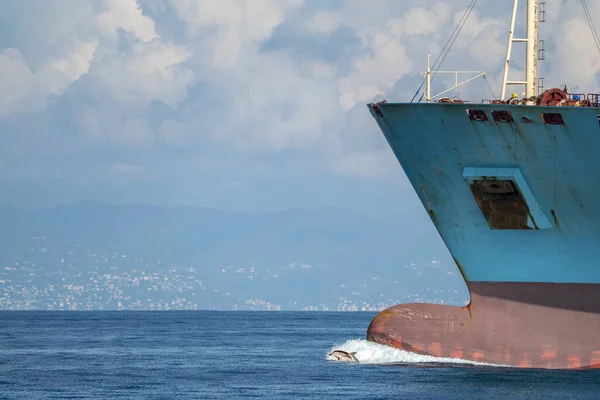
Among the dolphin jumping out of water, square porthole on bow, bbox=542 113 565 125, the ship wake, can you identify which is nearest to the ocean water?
the ship wake

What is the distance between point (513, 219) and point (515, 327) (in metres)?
4.21

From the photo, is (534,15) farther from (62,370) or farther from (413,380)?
(62,370)

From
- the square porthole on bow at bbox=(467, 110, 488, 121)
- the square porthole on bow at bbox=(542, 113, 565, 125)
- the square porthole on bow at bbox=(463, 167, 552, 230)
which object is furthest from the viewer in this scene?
the square porthole on bow at bbox=(463, 167, 552, 230)

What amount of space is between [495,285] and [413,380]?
5385 mm

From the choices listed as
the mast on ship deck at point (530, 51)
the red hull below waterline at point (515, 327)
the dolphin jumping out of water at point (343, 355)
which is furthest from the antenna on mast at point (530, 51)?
the dolphin jumping out of water at point (343, 355)

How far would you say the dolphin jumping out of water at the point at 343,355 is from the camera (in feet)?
168

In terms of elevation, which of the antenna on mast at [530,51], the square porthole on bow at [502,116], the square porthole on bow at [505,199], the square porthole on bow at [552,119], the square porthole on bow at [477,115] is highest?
the antenna on mast at [530,51]

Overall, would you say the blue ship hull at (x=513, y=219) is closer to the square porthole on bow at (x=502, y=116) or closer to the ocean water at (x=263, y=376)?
the square porthole on bow at (x=502, y=116)

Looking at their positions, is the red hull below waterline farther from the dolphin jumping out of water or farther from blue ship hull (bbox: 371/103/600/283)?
the dolphin jumping out of water

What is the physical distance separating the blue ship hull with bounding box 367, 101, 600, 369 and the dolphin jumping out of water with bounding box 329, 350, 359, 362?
20.1 feet

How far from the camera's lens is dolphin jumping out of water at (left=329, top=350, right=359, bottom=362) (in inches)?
2019

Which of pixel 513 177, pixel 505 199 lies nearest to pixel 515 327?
pixel 505 199

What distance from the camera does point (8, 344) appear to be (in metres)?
70.4

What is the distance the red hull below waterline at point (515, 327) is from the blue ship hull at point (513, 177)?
632 mm
